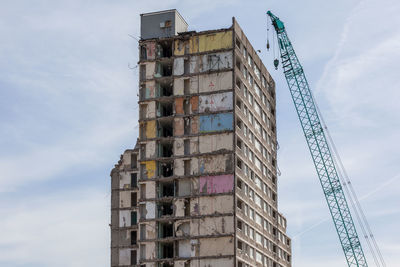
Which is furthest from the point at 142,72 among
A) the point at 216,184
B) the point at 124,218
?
the point at 124,218

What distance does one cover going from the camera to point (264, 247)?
129 m

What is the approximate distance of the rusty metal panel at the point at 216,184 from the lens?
365 ft

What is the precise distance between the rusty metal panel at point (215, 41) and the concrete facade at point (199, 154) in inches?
6.7

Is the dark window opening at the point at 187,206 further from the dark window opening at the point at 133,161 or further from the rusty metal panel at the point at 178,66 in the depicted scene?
the dark window opening at the point at 133,161

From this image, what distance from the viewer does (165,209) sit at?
115m

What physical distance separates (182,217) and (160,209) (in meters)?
4.51

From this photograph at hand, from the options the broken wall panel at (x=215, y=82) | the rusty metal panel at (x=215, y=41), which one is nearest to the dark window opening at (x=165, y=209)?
the broken wall panel at (x=215, y=82)

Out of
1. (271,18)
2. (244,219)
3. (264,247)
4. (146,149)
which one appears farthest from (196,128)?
(271,18)

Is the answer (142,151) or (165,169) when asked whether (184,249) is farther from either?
(142,151)

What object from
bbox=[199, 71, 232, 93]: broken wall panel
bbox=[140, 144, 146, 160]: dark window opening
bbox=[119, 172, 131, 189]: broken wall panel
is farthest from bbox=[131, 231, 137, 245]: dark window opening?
bbox=[199, 71, 232, 93]: broken wall panel

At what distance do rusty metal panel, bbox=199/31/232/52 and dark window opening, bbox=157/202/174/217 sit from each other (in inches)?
1050

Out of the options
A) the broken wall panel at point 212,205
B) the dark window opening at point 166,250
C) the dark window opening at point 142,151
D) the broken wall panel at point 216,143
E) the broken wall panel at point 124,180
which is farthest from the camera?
the broken wall panel at point 124,180

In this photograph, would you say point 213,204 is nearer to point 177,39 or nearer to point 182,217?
point 182,217

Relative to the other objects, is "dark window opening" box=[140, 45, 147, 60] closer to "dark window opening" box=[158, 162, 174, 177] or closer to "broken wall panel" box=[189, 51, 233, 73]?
"broken wall panel" box=[189, 51, 233, 73]
